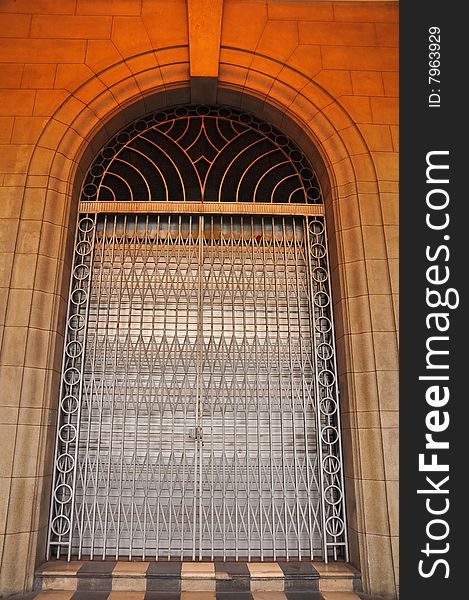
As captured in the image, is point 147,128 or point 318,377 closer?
point 318,377

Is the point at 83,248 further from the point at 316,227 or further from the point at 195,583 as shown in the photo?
the point at 195,583

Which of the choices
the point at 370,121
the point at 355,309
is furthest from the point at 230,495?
the point at 370,121

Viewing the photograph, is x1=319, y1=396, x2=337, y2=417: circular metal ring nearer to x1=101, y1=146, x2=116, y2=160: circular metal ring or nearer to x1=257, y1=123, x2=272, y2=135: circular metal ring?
x1=257, y1=123, x2=272, y2=135: circular metal ring

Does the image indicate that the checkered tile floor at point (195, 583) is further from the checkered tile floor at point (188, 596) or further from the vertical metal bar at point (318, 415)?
the vertical metal bar at point (318, 415)

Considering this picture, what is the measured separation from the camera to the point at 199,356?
182 inches

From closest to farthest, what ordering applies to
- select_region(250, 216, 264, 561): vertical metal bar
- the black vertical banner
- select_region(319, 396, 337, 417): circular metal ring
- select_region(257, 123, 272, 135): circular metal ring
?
the black vertical banner, select_region(250, 216, 264, 561): vertical metal bar, select_region(319, 396, 337, 417): circular metal ring, select_region(257, 123, 272, 135): circular metal ring

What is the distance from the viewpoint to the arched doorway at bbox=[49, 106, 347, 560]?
4.24 m

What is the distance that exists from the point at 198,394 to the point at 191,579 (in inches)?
62.2

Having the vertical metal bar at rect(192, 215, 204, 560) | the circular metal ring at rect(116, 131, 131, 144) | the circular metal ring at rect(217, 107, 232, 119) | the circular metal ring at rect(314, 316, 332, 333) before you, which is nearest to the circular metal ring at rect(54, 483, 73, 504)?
the vertical metal bar at rect(192, 215, 204, 560)

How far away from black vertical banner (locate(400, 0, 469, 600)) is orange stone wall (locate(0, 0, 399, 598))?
28cm

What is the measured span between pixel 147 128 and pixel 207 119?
2.35 feet

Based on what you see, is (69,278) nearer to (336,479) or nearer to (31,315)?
(31,315)

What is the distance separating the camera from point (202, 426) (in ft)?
14.6

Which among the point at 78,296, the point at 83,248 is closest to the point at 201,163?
the point at 83,248
